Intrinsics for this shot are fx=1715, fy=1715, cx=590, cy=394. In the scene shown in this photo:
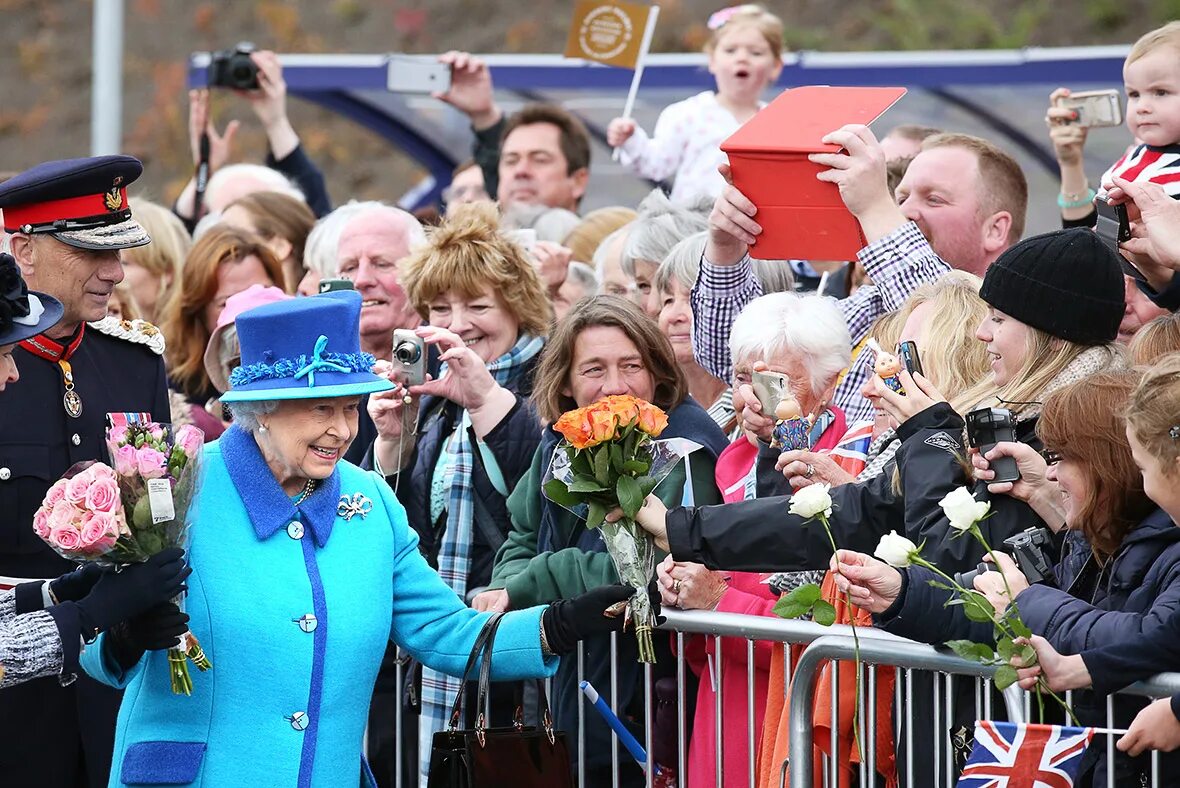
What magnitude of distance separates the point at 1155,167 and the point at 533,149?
3.62 m

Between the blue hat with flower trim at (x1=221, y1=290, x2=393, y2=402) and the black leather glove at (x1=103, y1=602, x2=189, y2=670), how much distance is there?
53cm

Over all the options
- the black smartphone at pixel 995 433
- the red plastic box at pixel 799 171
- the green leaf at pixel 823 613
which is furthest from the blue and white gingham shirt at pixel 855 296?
the green leaf at pixel 823 613

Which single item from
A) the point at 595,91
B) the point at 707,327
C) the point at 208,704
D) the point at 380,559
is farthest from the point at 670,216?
the point at 595,91

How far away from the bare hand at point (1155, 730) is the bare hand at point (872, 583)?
62cm

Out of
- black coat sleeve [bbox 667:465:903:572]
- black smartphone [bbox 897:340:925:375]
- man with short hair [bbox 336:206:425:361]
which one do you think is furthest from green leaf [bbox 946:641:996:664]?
man with short hair [bbox 336:206:425:361]

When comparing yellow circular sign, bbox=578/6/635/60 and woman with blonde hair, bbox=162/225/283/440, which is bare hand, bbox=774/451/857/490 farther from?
yellow circular sign, bbox=578/6/635/60

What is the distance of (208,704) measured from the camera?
3.97 meters

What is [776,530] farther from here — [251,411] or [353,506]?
[251,411]

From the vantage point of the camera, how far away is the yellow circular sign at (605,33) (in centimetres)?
797

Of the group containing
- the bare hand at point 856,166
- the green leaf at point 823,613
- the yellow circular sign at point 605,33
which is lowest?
the green leaf at point 823,613

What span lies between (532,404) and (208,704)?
162 centimetres

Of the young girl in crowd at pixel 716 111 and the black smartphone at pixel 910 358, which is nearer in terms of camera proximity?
the black smartphone at pixel 910 358

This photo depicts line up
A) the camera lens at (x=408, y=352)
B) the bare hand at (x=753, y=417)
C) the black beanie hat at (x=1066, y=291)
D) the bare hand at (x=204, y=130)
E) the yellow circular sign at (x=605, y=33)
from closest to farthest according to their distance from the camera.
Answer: the black beanie hat at (x=1066, y=291) < the bare hand at (x=753, y=417) < the camera lens at (x=408, y=352) < the yellow circular sign at (x=605, y=33) < the bare hand at (x=204, y=130)

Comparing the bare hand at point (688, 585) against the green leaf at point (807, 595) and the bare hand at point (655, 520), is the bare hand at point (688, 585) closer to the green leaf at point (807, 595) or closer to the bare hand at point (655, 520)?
the bare hand at point (655, 520)
